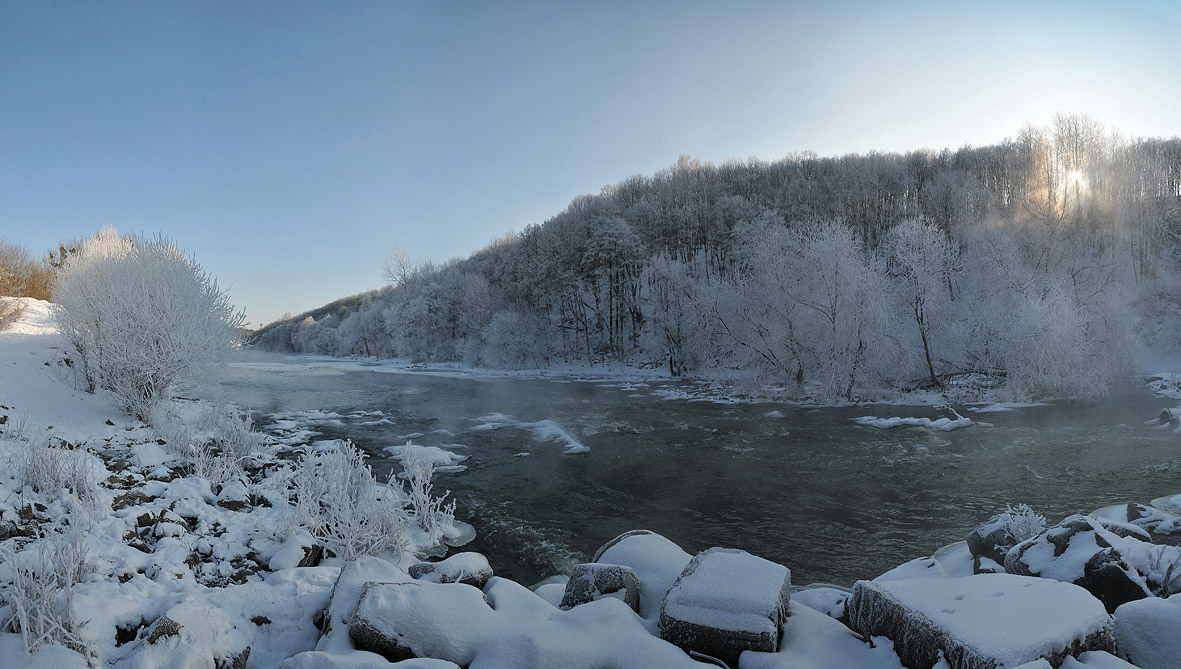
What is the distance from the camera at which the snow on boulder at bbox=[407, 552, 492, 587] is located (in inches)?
217

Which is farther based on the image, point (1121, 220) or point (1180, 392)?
point (1121, 220)

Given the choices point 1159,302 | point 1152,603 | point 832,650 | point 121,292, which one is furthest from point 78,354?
point 1159,302

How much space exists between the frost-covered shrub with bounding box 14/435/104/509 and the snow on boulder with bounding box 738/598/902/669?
8885 millimetres

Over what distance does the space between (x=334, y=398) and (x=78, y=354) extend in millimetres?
12845

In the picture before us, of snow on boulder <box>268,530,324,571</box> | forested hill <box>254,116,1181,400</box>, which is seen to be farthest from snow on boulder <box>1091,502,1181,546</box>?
forested hill <box>254,116,1181,400</box>

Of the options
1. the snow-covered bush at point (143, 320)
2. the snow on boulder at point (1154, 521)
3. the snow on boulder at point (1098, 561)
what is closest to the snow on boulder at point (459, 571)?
the snow on boulder at point (1098, 561)

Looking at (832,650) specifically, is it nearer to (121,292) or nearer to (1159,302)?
(121,292)

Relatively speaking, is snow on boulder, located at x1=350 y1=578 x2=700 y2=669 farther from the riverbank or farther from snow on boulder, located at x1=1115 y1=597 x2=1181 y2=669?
snow on boulder, located at x1=1115 y1=597 x2=1181 y2=669

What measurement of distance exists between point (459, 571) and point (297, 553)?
2.96 metres

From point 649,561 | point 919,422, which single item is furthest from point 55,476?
point 919,422

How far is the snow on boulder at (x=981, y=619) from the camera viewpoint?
11.1 ft

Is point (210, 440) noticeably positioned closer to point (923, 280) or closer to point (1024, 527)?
point (1024, 527)

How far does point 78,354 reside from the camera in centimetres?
1529

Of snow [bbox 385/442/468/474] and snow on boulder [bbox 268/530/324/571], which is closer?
snow on boulder [bbox 268/530/324/571]
